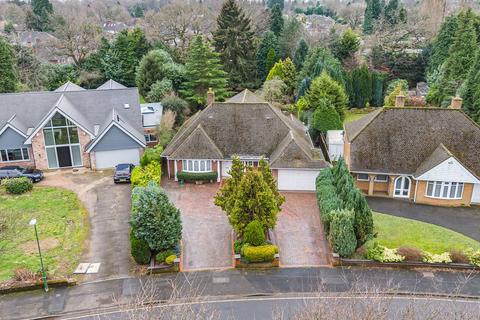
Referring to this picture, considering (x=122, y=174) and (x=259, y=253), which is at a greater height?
(x=122, y=174)

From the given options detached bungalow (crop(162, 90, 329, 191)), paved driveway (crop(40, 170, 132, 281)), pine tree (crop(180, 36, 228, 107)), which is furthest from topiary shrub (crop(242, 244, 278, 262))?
pine tree (crop(180, 36, 228, 107))

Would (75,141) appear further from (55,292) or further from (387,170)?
(387,170)

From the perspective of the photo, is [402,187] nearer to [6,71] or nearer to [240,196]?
[240,196]

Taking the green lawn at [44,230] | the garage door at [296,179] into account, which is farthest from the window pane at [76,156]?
the garage door at [296,179]

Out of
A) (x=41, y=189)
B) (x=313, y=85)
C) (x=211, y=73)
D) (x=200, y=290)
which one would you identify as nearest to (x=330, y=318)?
(x=200, y=290)

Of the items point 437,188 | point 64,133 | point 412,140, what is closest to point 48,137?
point 64,133

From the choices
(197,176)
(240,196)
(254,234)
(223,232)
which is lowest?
(223,232)

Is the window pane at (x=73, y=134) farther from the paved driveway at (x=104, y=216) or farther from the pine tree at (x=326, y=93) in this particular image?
the pine tree at (x=326, y=93)
